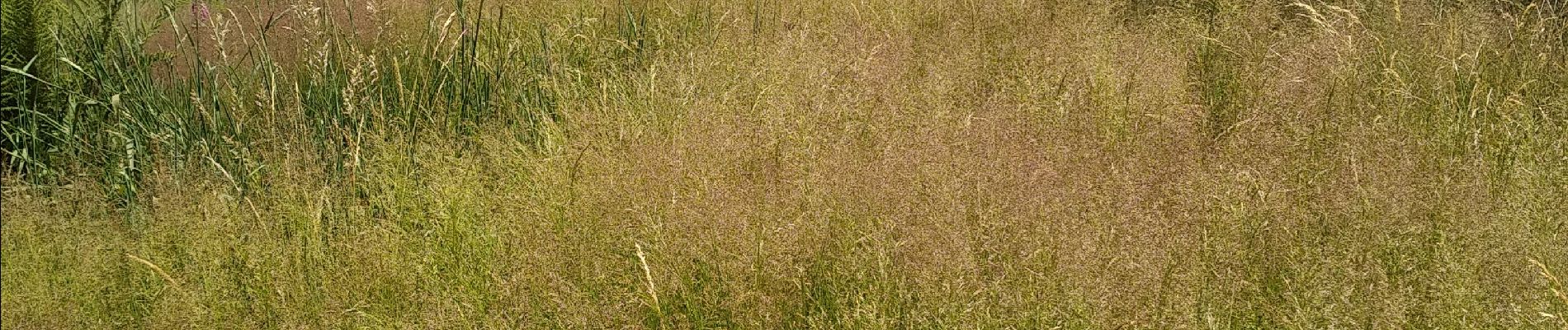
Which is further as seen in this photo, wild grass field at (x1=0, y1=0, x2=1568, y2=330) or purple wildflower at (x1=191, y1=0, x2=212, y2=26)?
purple wildflower at (x1=191, y1=0, x2=212, y2=26)

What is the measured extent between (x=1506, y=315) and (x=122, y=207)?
267 cm

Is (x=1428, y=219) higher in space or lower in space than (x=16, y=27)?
lower

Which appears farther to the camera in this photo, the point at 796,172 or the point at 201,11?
the point at 201,11

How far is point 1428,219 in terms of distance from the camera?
2432 millimetres

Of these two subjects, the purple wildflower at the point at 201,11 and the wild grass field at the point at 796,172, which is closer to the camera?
the wild grass field at the point at 796,172

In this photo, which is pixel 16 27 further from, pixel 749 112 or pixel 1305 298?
pixel 1305 298

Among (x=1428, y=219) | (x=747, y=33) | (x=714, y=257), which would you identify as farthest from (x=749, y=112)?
(x=1428, y=219)

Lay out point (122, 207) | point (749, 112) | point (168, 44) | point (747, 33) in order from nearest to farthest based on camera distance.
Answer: point (122, 207) < point (749, 112) < point (168, 44) < point (747, 33)

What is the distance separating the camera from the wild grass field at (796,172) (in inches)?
84.6

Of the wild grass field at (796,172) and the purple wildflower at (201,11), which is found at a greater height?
the purple wildflower at (201,11)

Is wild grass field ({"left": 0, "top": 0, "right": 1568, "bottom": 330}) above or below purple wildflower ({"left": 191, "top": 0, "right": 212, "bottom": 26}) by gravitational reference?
below

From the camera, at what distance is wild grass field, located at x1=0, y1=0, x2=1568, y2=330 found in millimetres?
2148

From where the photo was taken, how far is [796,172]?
8.19 feet

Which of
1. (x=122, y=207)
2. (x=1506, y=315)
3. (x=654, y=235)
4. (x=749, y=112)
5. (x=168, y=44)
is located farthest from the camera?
(x=168, y=44)
